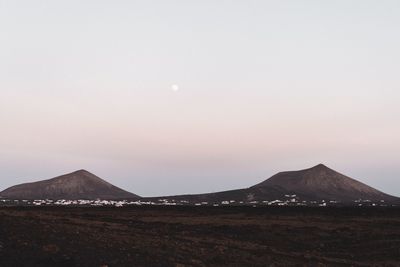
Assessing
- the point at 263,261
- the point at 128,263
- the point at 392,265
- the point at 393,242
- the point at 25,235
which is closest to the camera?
the point at 128,263

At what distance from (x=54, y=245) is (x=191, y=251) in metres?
10.3

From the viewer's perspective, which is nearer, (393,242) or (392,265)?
(392,265)

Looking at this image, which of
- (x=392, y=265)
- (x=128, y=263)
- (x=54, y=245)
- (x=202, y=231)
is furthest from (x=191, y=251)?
(x=202, y=231)

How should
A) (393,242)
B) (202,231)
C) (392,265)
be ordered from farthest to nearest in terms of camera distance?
(202,231) < (393,242) < (392,265)

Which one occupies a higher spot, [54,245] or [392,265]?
[54,245]

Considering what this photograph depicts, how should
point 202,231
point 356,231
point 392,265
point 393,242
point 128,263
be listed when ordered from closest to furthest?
point 128,263, point 392,265, point 393,242, point 202,231, point 356,231

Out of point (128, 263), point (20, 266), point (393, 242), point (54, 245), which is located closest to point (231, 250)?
point (128, 263)

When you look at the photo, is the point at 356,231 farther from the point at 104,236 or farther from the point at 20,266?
the point at 20,266

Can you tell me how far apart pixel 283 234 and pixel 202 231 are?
10132 mm

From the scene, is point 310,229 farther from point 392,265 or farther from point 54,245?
point 54,245

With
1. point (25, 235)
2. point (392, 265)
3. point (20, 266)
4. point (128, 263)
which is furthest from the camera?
point (392, 265)

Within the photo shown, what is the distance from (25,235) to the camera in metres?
30.6

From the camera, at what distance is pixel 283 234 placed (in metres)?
59.9

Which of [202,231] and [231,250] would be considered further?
[202,231]
